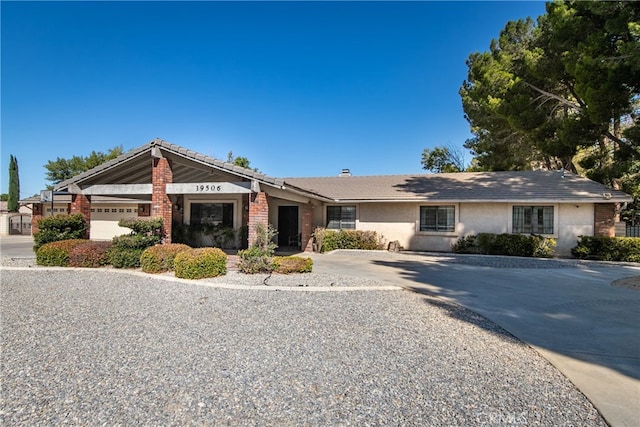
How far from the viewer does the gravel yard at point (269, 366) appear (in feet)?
9.64

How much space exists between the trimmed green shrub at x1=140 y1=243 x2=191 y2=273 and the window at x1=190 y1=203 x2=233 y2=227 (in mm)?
7161

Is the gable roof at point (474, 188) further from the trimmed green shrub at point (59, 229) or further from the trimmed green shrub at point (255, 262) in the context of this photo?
the trimmed green shrub at point (59, 229)

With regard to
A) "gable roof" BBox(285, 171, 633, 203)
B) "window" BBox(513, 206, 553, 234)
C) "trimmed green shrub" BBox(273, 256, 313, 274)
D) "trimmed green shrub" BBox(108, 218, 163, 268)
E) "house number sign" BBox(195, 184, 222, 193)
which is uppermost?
"gable roof" BBox(285, 171, 633, 203)

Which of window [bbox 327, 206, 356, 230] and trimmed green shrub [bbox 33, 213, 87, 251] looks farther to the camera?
window [bbox 327, 206, 356, 230]

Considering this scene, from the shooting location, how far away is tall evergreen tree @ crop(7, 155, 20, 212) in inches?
1367

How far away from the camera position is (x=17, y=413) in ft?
9.44

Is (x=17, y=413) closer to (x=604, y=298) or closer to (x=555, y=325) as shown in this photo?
(x=555, y=325)

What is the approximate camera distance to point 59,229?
37.7ft

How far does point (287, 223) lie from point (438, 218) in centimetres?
753

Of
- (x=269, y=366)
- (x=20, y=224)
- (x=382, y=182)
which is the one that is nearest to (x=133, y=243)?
(x=269, y=366)

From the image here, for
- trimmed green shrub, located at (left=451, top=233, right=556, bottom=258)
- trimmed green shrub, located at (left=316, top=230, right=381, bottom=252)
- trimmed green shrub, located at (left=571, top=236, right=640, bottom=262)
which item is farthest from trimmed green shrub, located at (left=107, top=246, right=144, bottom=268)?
trimmed green shrub, located at (left=571, top=236, right=640, bottom=262)

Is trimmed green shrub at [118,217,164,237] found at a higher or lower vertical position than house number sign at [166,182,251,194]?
lower

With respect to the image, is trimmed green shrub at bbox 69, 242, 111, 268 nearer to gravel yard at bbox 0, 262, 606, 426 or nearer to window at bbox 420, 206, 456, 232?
gravel yard at bbox 0, 262, 606, 426

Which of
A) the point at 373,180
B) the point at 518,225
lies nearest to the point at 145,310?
the point at 518,225
